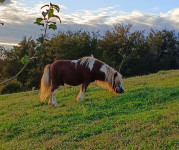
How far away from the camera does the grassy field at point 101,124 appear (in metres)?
4.96

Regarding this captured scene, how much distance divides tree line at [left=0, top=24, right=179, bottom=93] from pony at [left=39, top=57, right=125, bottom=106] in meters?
17.6

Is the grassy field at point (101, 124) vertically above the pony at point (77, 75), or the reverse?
the pony at point (77, 75)

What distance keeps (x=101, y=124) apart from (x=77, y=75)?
332cm

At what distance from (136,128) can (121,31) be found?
2865 centimetres

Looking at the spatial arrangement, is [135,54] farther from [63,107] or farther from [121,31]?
[63,107]

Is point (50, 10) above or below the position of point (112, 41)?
below

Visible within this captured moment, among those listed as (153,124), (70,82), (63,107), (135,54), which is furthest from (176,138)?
(135,54)

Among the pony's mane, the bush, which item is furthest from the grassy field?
the bush

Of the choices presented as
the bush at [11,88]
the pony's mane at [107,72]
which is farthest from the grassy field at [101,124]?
the bush at [11,88]

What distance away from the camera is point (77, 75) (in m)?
9.13

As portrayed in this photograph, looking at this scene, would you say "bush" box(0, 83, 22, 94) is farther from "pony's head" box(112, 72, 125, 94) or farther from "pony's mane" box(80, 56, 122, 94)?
"pony's head" box(112, 72, 125, 94)

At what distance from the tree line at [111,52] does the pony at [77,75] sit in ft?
57.7

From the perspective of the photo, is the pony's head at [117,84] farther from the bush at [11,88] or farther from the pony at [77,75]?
the bush at [11,88]

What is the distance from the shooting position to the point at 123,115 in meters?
6.73
